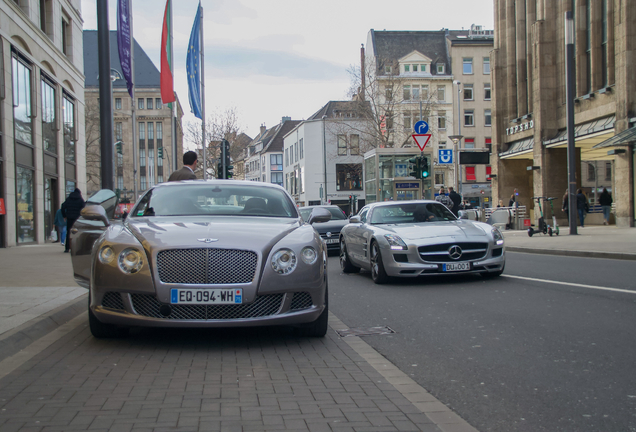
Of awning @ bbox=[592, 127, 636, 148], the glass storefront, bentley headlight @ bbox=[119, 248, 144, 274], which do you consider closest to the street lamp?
awning @ bbox=[592, 127, 636, 148]

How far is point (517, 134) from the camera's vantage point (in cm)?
3725

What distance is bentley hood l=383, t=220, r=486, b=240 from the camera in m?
10.3

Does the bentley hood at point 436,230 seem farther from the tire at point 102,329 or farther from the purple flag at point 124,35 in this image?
the purple flag at point 124,35

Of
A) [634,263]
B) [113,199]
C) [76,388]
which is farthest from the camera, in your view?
[634,263]

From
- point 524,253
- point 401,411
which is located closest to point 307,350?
point 401,411

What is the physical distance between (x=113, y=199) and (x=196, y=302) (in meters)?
3.62

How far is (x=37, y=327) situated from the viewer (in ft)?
19.7


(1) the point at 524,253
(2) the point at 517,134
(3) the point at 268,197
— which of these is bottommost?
(1) the point at 524,253

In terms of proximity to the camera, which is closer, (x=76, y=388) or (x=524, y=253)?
(x=76, y=388)

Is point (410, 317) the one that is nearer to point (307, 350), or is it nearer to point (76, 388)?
point (307, 350)

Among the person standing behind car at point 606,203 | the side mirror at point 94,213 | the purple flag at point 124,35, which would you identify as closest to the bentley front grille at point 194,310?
the side mirror at point 94,213

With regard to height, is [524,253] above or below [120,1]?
below

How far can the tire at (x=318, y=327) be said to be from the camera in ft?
19.3

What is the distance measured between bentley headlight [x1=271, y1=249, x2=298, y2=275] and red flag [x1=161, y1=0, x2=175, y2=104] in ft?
57.1
